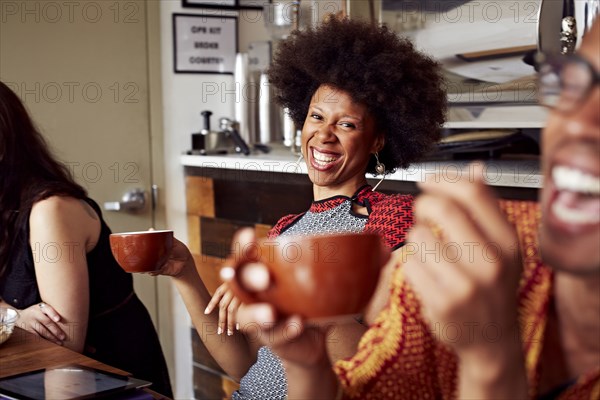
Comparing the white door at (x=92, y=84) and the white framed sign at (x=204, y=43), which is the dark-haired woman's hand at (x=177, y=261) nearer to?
the white door at (x=92, y=84)

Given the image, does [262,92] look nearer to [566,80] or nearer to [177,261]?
[177,261]

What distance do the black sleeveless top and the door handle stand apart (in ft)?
3.78

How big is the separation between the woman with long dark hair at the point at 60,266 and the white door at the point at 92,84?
3.34 ft

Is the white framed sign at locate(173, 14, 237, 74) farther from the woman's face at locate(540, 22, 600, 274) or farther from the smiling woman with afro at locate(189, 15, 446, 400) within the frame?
the woman's face at locate(540, 22, 600, 274)

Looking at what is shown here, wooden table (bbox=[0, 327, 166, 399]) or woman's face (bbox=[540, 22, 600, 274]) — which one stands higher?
woman's face (bbox=[540, 22, 600, 274])

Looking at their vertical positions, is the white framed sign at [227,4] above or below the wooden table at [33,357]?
above

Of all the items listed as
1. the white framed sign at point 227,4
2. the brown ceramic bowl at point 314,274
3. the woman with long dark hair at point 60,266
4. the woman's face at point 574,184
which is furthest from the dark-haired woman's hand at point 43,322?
the white framed sign at point 227,4

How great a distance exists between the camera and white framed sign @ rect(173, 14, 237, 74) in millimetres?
3217

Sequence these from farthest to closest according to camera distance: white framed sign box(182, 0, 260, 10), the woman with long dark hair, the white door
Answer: white framed sign box(182, 0, 260, 10)
the white door
the woman with long dark hair

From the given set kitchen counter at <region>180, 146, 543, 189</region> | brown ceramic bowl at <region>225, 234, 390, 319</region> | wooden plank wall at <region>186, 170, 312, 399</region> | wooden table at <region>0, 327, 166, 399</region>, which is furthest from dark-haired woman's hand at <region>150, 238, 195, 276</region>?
wooden plank wall at <region>186, 170, 312, 399</region>

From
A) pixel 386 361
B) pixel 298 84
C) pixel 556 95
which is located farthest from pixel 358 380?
pixel 298 84

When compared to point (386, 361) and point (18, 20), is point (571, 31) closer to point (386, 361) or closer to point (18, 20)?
point (386, 361)

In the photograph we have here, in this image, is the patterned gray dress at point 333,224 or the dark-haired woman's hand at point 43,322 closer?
the patterned gray dress at point 333,224

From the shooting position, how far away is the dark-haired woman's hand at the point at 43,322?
1753 mm
